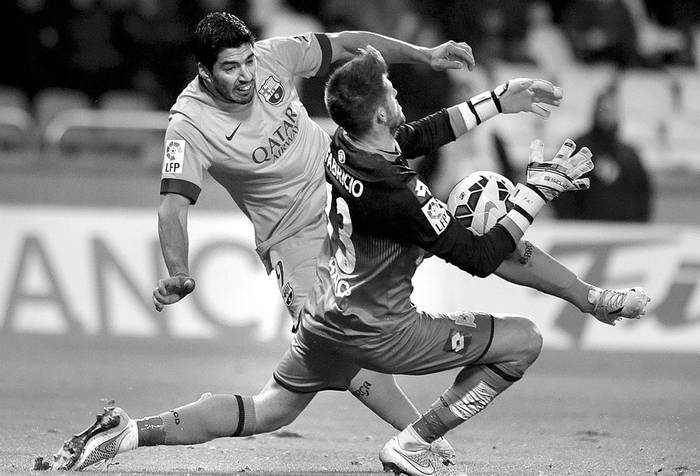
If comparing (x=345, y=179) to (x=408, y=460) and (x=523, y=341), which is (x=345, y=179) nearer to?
(x=523, y=341)

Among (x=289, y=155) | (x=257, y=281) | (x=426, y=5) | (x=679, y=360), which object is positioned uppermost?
(x=426, y=5)

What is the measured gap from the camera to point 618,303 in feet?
19.2

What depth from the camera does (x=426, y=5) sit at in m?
13.7

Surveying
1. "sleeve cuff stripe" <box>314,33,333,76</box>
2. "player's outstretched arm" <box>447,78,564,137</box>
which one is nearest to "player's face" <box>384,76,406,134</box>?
"player's outstretched arm" <box>447,78,564,137</box>

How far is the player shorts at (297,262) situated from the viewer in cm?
630

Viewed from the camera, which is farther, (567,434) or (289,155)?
(567,434)

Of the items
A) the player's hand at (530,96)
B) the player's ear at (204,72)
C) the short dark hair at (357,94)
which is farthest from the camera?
the player's ear at (204,72)

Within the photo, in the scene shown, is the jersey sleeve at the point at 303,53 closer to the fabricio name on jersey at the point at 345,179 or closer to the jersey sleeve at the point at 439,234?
the fabricio name on jersey at the point at 345,179

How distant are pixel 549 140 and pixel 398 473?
8.14 metres

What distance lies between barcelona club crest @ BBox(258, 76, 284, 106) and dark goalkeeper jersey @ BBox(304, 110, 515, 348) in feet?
3.87

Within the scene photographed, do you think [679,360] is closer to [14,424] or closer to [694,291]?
[694,291]

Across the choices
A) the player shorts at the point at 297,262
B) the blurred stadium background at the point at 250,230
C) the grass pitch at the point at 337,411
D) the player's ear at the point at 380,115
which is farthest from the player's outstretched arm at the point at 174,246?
the player's ear at the point at 380,115

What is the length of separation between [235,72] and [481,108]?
1.24 m

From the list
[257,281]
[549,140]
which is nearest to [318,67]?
[257,281]
